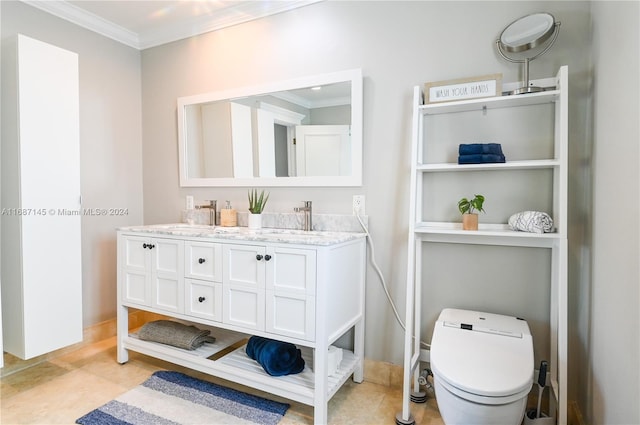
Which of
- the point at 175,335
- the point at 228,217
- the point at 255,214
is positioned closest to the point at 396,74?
the point at 255,214

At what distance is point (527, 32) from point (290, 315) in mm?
1755

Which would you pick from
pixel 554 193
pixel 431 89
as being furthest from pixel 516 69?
pixel 554 193

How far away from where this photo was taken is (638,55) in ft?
3.64

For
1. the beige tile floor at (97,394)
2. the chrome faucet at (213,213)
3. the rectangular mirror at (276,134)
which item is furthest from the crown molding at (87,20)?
the beige tile floor at (97,394)

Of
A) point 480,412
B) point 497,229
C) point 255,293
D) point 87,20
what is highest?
point 87,20

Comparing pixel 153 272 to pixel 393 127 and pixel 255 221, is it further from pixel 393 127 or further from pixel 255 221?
pixel 393 127

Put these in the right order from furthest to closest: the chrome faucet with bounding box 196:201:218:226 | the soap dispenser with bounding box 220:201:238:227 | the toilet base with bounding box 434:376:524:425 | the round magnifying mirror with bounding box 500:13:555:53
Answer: the chrome faucet with bounding box 196:201:218:226 → the soap dispenser with bounding box 220:201:238:227 → the round magnifying mirror with bounding box 500:13:555:53 → the toilet base with bounding box 434:376:524:425

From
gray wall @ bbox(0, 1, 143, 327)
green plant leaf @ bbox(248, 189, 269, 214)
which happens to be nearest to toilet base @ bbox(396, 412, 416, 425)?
green plant leaf @ bbox(248, 189, 269, 214)

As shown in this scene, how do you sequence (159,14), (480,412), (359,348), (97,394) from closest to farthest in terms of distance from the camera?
1. (480,412)
2. (97,394)
3. (359,348)
4. (159,14)

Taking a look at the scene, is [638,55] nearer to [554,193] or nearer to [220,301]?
[554,193]

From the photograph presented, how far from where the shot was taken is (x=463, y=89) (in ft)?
5.79

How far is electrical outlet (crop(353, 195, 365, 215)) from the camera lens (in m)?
2.14

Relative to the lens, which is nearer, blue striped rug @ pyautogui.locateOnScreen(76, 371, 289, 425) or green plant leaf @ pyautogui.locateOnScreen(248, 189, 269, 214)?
blue striped rug @ pyautogui.locateOnScreen(76, 371, 289, 425)

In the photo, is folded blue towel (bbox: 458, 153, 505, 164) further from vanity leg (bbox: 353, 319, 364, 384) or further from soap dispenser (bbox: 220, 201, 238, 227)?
soap dispenser (bbox: 220, 201, 238, 227)
